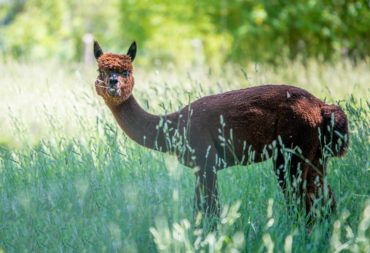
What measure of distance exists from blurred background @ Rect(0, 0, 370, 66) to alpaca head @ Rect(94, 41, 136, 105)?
10.2 metres

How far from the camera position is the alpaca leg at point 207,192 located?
449 cm

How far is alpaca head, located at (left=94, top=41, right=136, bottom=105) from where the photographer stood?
4.66 metres

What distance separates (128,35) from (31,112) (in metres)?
10.1

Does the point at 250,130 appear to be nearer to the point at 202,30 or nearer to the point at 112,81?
the point at 112,81

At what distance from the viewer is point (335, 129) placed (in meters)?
4.61

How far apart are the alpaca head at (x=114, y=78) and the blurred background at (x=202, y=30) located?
10.2 meters

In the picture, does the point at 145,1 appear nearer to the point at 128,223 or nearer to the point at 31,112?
the point at 31,112

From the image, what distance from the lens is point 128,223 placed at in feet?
13.4

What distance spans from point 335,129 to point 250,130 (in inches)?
21.9

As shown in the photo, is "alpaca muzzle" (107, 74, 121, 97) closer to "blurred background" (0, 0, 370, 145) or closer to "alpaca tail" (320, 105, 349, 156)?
"alpaca tail" (320, 105, 349, 156)

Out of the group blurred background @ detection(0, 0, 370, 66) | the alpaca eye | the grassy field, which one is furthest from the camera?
blurred background @ detection(0, 0, 370, 66)

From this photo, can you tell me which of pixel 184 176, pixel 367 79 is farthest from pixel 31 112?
pixel 367 79

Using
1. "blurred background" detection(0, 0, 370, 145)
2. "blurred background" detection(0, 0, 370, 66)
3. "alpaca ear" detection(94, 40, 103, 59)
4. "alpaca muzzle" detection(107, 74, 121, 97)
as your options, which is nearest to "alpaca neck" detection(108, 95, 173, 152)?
"alpaca muzzle" detection(107, 74, 121, 97)

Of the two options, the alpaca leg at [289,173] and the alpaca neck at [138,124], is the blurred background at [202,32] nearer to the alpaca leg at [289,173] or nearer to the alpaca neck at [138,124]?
the alpaca neck at [138,124]
